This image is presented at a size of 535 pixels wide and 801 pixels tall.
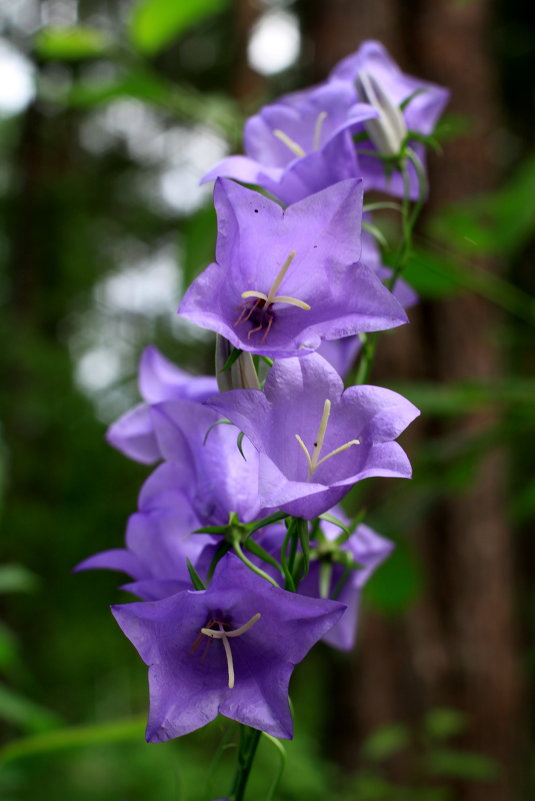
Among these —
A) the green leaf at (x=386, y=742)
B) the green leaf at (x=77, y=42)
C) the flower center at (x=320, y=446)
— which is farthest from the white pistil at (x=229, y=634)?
the green leaf at (x=386, y=742)

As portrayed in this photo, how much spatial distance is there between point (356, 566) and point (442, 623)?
1855mm

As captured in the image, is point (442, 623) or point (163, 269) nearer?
point (442, 623)

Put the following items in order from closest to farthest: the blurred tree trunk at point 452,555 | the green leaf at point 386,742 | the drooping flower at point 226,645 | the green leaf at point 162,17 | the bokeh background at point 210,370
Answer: the drooping flower at point 226,645, the green leaf at point 162,17, the bokeh background at point 210,370, the green leaf at point 386,742, the blurred tree trunk at point 452,555

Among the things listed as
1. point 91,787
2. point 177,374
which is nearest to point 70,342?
point 91,787

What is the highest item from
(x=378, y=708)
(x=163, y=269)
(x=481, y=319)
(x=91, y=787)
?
(x=481, y=319)

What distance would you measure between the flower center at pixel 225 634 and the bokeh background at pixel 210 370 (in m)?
0.10

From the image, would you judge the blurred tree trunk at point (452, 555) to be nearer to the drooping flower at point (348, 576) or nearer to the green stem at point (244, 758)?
the drooping flower at point (348, 576)

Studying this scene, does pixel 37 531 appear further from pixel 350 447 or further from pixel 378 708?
pixel 350 447

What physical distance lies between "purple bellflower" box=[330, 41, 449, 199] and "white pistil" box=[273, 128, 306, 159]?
53 mm

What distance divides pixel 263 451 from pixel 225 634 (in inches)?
4.3

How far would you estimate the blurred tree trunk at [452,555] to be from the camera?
2.24 m

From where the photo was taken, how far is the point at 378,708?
245 centimetres

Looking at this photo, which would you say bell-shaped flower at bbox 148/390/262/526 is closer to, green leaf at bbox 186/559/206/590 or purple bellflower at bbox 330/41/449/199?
green leaf at bbox 186/559/206/590

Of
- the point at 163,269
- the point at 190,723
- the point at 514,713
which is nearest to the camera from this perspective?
the point at 190,723
